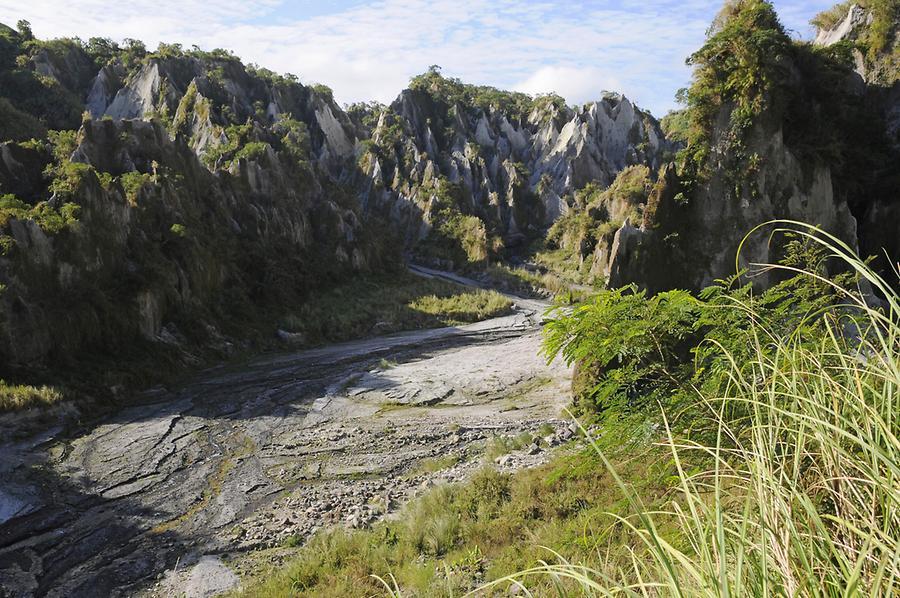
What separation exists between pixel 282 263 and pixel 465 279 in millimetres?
15963

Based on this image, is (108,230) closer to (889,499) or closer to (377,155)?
(889,499)

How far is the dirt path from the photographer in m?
9.97

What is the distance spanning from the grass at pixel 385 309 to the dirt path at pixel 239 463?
24.3 feet

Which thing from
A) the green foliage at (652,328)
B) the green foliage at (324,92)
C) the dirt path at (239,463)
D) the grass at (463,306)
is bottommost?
the dirt path at (239,463)

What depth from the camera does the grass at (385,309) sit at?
101ft

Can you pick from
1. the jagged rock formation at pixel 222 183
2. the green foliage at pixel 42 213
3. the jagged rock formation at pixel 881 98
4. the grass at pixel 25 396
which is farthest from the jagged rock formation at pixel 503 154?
the grass at pixel 25 396

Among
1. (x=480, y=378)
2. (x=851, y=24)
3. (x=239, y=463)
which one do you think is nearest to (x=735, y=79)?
(x=851, y=24)

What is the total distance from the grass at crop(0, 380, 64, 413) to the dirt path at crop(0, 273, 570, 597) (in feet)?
5.28

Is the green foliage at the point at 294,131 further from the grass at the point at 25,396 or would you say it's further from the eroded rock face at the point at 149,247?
the grass at the point at 25,396

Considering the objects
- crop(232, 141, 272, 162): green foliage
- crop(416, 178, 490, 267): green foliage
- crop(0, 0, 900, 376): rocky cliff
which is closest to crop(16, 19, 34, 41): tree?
crop(0, 0, 900, 376): rocky cliff

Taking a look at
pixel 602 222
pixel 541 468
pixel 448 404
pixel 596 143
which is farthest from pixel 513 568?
pixel 596 143

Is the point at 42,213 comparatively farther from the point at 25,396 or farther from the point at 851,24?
the point at 851,24

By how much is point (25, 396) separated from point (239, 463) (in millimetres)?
7129

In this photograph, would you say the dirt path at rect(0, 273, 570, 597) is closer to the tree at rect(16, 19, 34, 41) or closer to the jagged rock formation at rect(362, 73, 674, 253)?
the jagged rock formation at rect(362, 73, 674, 253)
